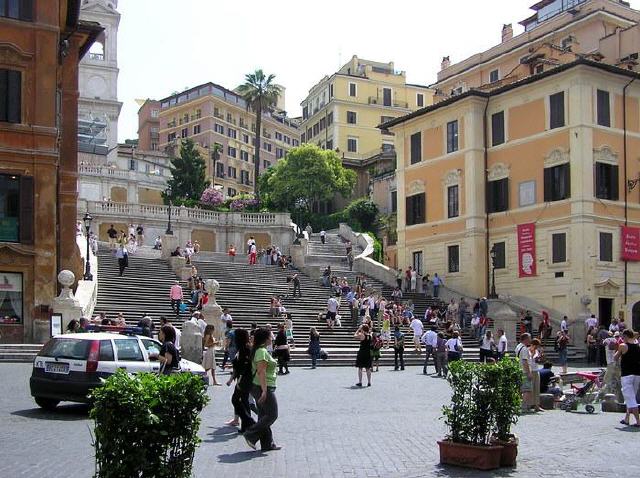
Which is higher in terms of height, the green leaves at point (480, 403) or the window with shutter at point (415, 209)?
the window with shutter at point (415, 209)

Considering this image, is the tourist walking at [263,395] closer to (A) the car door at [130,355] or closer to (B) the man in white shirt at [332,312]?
(A) the car door at [130,355]

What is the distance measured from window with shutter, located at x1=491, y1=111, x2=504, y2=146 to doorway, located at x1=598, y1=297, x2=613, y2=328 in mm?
9450

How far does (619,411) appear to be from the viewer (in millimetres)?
16906

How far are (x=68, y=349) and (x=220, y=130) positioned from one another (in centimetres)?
9378

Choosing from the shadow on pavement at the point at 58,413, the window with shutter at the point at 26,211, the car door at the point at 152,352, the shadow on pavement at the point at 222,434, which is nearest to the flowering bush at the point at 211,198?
the window with shutter at the point at 26,211

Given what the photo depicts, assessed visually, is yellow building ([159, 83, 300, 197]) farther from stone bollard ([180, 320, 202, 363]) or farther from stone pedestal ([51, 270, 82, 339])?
stone bollard ([180, 320, 202, 363])

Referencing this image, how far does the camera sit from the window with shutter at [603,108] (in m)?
38.3

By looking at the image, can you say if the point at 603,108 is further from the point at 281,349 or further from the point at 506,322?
the point at 281,349

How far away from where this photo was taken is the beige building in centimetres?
8981

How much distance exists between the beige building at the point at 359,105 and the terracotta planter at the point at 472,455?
77.7 m

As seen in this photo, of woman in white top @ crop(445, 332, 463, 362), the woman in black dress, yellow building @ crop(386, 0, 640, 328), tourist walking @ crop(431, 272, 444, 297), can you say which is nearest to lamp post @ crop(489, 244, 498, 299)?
yellow building @ crop(386, 0, 640, 328)

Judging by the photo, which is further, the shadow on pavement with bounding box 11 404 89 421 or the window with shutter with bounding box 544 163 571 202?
the window with shutter with bounding box 544 163 571 202

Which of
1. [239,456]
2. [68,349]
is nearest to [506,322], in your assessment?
[68,349]

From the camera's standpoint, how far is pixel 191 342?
22750mm
